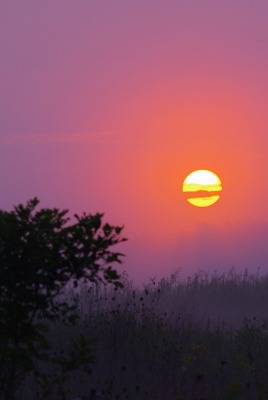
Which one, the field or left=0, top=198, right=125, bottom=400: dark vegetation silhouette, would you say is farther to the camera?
the field

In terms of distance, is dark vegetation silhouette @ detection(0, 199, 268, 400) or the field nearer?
dark vegetation silhouette @ detection(0, 199, 268, 400)

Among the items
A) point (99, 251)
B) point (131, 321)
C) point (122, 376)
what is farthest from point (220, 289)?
point (99, 251)

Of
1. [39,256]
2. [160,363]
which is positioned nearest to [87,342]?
[39,256]

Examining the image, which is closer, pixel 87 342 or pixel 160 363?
pixel 87 342

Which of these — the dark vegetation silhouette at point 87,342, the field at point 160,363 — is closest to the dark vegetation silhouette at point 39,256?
the dark vegetation silhouette at point 87,342

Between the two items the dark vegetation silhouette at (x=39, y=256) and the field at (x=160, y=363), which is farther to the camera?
the field at (x=160, y=363)

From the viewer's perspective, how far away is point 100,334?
11.7 metres

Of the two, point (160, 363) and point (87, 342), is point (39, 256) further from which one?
point (160, 363)

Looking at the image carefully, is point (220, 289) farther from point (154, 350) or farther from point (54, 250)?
point (54, 250)

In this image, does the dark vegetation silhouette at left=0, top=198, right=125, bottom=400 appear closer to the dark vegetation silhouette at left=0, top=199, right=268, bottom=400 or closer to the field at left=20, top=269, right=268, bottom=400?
the dark vegetation silhouette at left=0, top=199, right=268, bottom=400

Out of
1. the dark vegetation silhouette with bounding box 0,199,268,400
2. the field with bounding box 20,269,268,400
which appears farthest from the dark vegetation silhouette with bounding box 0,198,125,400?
the field with bounding box 20,269,268,400

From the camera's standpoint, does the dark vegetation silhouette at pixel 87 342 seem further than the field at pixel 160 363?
No

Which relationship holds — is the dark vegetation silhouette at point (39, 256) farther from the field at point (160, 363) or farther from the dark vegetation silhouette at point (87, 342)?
the field at point (160, 363)

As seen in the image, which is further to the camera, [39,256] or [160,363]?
[160,363]
